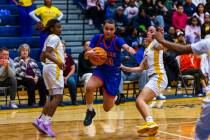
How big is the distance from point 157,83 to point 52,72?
1.87m

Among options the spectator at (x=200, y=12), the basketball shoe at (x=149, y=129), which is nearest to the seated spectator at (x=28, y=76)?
the basketball shoe at (x=149, y=129)

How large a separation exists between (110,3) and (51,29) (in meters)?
9.69

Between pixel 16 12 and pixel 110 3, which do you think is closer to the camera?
pixel 16 12

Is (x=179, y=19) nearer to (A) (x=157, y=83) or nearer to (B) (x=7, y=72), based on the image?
(B) (x=7, y=72)

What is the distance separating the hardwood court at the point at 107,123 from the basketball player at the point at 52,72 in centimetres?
24

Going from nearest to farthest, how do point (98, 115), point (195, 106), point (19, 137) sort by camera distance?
point (19, 137), point (98, 115), point (195, 106)

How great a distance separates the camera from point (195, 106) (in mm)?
14055

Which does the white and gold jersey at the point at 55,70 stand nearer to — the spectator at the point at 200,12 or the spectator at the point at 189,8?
the spectator at the point at 200,12

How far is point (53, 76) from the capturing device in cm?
1027

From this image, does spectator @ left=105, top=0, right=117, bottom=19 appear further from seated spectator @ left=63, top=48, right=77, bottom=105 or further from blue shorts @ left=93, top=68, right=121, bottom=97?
blue shorts @ left=93, top=68, right=121, bottom=97

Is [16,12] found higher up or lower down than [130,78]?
higher up

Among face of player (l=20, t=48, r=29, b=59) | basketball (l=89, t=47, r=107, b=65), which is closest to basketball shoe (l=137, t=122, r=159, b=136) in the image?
basketball (l=89, t=47, r=107, b=65)

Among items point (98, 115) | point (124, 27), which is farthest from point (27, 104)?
point (124, 27)

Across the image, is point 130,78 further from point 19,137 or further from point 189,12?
point 189,12
